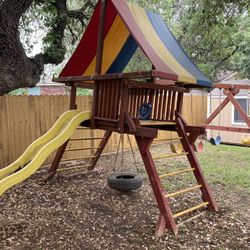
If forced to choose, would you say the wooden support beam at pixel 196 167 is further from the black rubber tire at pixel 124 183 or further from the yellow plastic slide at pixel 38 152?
the yellow plastic slide at pixel 38 152

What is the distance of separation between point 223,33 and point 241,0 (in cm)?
162

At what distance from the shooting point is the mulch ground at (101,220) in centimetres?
316

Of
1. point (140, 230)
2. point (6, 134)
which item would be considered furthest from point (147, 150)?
point (6, 134)

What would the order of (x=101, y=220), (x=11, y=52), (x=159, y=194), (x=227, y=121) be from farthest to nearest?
(x=227, y=121)
(x=11, y=52)
(x=101, y=220)
(x=159, y=194)

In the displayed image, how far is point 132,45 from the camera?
5.25m

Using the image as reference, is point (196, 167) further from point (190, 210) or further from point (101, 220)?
point (101, 220)

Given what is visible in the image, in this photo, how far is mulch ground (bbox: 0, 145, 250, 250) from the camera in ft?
10.4

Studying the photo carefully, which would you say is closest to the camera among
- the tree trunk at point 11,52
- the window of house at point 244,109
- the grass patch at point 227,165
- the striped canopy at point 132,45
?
the striped canopy at point 132,45

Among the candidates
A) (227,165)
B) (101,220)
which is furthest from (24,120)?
(227,165)

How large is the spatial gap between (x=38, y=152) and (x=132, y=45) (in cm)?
260

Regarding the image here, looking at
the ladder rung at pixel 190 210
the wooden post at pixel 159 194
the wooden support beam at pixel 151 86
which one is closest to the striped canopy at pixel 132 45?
the wooden support beam at pixel 151 86

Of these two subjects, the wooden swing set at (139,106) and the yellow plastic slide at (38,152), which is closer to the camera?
the yellow plastic slide at (38,152)

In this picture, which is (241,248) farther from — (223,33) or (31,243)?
(223,33)

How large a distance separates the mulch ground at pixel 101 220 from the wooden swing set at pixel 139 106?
0.74 feet
